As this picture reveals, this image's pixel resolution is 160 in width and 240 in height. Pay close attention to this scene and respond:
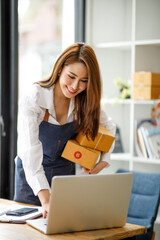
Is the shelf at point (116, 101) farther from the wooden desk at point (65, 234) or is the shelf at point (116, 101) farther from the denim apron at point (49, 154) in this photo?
the wooden desk at point (65, 234)

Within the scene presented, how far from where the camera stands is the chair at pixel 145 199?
2783mm

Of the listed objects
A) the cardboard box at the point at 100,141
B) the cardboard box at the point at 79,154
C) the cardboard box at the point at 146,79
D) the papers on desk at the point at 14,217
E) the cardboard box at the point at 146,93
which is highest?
the cardboard box at the point at 146,79

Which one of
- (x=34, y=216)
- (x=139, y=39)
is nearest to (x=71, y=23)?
(x=139, y=39)

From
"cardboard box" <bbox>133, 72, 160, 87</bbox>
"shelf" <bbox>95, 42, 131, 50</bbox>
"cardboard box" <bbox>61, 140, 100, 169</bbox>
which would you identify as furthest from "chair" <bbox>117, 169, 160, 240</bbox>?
"shelf" <bbox>95, 42, 131, 50</bbox>

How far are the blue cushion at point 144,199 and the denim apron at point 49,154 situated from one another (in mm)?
923

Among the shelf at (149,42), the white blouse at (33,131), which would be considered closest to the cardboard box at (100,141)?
the white blouse at (33,131)

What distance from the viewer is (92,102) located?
2088 millimetres

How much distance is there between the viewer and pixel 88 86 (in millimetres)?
2002

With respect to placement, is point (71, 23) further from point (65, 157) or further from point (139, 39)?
point (65, 157)

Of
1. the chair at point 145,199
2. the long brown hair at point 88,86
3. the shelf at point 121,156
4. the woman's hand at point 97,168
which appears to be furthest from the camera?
the shelf at point 121,156

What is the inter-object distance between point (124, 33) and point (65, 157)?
199 cm

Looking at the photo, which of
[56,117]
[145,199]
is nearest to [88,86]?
[56,117]

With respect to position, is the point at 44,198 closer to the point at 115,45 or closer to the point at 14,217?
the point at 14,217

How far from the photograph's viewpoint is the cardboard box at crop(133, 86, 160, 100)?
3.17 metres
